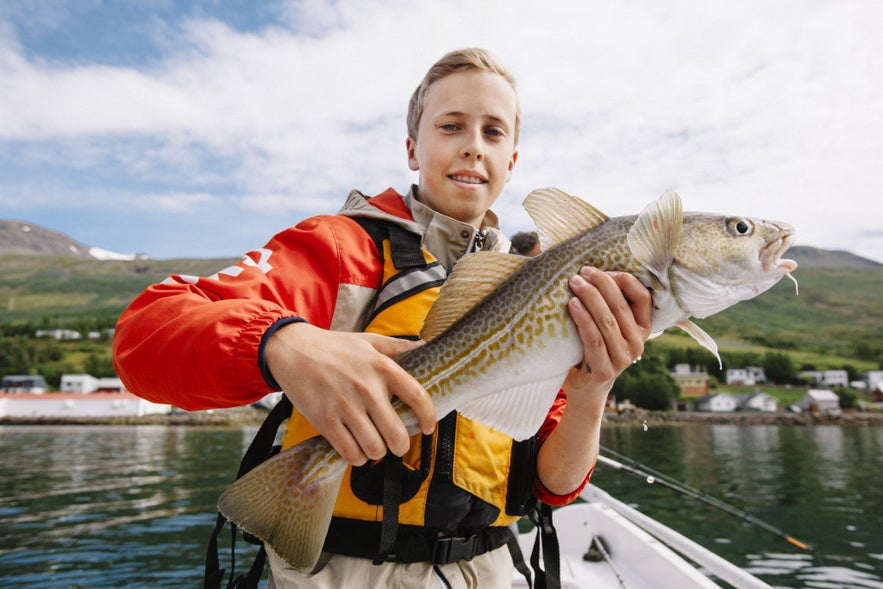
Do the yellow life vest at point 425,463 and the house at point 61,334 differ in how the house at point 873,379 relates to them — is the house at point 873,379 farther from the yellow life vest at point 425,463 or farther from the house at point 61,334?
the house at point 61,334

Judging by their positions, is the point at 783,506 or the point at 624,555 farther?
the point at 783,506

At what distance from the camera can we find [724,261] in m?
2.57

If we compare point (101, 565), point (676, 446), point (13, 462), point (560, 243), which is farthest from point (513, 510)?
point (676, 446)

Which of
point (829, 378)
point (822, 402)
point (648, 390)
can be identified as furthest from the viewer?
point (829, 378)

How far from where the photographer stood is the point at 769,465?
4388cm

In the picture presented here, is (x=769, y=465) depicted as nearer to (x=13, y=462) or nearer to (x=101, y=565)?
(x=101, y=565)

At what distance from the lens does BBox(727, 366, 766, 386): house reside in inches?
5782

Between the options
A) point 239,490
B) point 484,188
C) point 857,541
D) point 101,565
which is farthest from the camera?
point 857,541

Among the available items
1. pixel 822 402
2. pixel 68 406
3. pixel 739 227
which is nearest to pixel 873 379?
pixel 822 402

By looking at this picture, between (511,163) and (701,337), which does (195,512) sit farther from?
(701,337)

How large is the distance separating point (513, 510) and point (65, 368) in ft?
471

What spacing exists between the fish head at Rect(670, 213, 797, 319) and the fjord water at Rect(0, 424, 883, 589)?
1394 cm

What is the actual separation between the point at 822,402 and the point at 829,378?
→ 2930 cm

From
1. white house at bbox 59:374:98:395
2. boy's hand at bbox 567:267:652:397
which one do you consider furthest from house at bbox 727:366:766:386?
boy's hand at bbox 567:267:652:397
